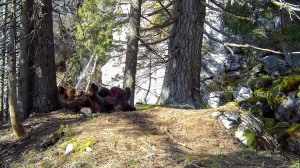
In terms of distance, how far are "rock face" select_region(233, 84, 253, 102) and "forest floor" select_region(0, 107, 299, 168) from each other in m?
7.57

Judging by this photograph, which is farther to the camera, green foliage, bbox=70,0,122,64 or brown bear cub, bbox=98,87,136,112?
green foliage, bbox=70,0,122,64

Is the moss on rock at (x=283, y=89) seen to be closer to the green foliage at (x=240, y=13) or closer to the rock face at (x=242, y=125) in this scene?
the green foliage at (x=240, y=13)

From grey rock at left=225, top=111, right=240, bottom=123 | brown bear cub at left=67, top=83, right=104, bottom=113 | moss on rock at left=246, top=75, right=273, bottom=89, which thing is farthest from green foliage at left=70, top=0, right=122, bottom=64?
grey rock at left=225, top=111, right=240, bottom=123

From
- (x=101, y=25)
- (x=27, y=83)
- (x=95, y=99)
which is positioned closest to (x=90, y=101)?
(x=95, y=99)

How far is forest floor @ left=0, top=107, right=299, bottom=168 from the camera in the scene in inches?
141

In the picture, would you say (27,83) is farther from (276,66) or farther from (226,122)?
(276,66)

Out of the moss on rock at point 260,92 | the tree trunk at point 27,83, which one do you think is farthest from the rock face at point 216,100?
the tree trunk at point 27,83

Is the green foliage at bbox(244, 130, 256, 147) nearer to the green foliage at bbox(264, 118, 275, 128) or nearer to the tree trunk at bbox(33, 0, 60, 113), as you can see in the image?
the tree trunk at bbox(33, 0, 60, 113)

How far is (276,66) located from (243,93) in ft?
9.72

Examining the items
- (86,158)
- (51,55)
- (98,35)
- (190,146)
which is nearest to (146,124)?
(190,146)

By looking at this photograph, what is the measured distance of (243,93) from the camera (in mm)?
12336

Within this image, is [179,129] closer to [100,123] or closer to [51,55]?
[100,123]

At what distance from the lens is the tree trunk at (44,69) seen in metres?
6.56

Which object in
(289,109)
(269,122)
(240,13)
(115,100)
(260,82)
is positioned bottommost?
(269,122)
